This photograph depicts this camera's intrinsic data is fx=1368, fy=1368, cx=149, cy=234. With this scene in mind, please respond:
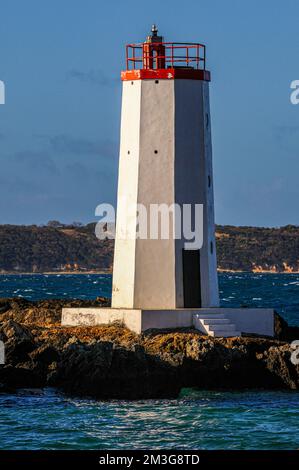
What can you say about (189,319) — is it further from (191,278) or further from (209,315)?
(191,278)

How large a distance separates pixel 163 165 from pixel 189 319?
3.14 metres

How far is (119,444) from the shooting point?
68.2 feet

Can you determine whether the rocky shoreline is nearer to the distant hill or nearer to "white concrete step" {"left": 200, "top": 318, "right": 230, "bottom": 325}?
"white concrete step" {"left": 200, "top": 318, "right": 230, "bottom": 325}

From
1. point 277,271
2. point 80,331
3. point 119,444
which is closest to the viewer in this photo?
point 119,444

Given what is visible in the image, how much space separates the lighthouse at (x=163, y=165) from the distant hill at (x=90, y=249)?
102 metres

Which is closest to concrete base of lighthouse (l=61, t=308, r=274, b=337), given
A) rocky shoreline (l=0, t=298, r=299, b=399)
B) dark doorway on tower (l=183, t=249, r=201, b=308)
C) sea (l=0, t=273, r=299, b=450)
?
rocky shoreline (l=0, t=298, r=299, b=399)

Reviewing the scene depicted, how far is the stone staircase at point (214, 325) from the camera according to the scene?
87.2ft

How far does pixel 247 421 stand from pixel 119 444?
2638mm

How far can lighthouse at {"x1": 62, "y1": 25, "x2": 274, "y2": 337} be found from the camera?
27.5 m

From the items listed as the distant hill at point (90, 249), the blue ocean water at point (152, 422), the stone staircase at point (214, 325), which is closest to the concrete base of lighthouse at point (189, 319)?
the stone staircase at point (214, 325)

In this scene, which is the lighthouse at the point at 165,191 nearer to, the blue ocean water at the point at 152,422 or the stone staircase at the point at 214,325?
the stone staircase at the point at 214,325

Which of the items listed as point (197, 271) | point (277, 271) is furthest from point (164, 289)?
point (277, 271)
